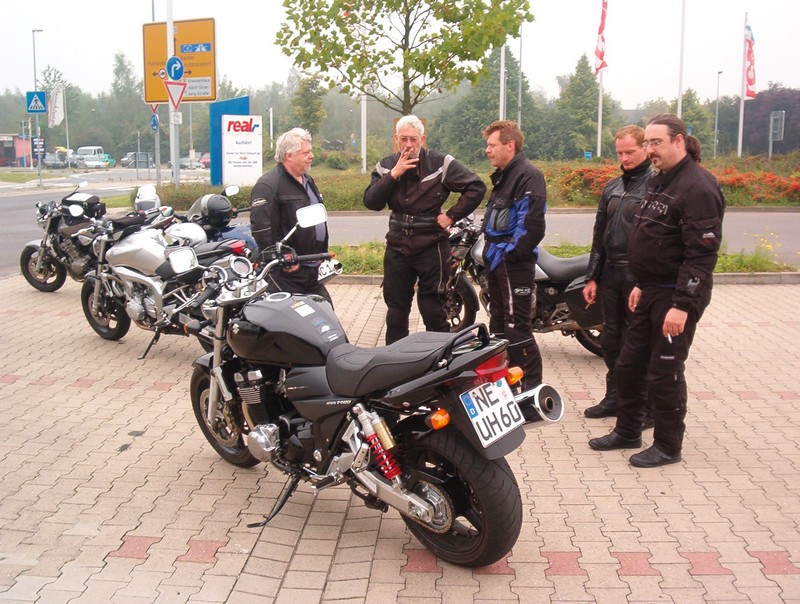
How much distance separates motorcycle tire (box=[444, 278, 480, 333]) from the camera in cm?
805

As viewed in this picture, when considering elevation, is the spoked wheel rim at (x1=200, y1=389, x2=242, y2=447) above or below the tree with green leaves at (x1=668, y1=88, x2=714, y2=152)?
below

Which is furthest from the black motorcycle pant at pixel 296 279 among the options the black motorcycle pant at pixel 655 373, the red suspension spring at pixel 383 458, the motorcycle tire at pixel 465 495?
the motorcycle tire at pixel 465 495

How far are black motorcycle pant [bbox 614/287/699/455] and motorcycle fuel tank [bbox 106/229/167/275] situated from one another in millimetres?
4360

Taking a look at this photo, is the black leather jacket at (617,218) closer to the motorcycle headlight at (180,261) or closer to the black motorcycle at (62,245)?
the motorcycle headlight at (180,261)

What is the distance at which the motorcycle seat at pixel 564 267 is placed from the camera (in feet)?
24.0

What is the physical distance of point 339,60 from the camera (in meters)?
16.4

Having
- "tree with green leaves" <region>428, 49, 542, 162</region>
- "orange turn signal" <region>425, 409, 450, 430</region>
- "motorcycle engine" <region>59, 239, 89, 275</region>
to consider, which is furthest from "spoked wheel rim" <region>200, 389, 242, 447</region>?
"tree with green leaves" <region>428, 49, 542, 162</region>

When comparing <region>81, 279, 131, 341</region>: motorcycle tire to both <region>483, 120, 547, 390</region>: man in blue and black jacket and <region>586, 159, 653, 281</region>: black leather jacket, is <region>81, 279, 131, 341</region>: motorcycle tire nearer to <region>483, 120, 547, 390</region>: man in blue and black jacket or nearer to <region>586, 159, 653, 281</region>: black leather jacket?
<region>483, 120, 547, 390</region>: man in blue and black jacket

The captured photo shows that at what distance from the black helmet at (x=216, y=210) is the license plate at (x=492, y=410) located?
5.38 meters

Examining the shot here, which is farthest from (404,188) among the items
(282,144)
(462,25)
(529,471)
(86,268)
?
(462,25)

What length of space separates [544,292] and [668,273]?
2.53 meters

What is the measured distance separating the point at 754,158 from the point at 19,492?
31.7m

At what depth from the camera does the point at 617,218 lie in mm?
5875

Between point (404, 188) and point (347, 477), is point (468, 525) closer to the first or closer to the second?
point (347, 477)
